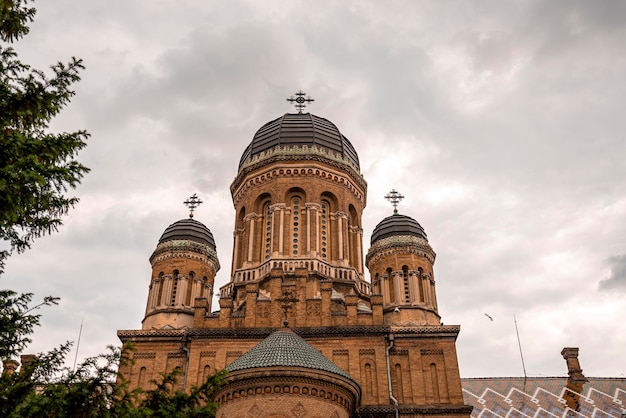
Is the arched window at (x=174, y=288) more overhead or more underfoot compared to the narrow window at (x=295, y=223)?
more underfoot

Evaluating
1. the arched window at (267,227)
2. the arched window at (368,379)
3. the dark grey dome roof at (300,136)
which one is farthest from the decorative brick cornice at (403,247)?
the arched window at (368,379)

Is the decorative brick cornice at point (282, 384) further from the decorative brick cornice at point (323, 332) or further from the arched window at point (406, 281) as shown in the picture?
the arched window at point (406, 281)

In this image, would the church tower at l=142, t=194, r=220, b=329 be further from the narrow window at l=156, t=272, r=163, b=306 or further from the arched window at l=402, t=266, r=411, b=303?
the arched window at l=402, t=266, r=411, b=303

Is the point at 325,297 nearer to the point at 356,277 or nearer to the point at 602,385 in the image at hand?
the point at 356,277

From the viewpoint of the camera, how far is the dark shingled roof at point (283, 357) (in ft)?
69.5

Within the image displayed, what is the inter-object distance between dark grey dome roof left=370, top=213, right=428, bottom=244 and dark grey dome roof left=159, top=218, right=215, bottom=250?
9.10 metres

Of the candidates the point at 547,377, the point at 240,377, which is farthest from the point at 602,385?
the point at 240,377

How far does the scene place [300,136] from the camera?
3631 cm

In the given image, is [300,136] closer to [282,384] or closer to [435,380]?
[435,380]

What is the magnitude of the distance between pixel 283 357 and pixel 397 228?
13.5m

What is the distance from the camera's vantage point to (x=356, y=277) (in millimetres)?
31906

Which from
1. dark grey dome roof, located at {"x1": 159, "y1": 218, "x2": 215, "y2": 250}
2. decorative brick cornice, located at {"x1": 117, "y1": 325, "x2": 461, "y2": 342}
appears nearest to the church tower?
dark grey dome roof, located at {"x1": 159, "y1": 218, "x2": 215, "y2": 250}

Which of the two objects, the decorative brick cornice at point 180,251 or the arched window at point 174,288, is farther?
the decorative brick cornice at point 180,251

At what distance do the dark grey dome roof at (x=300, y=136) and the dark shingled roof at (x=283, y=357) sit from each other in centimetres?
1535
